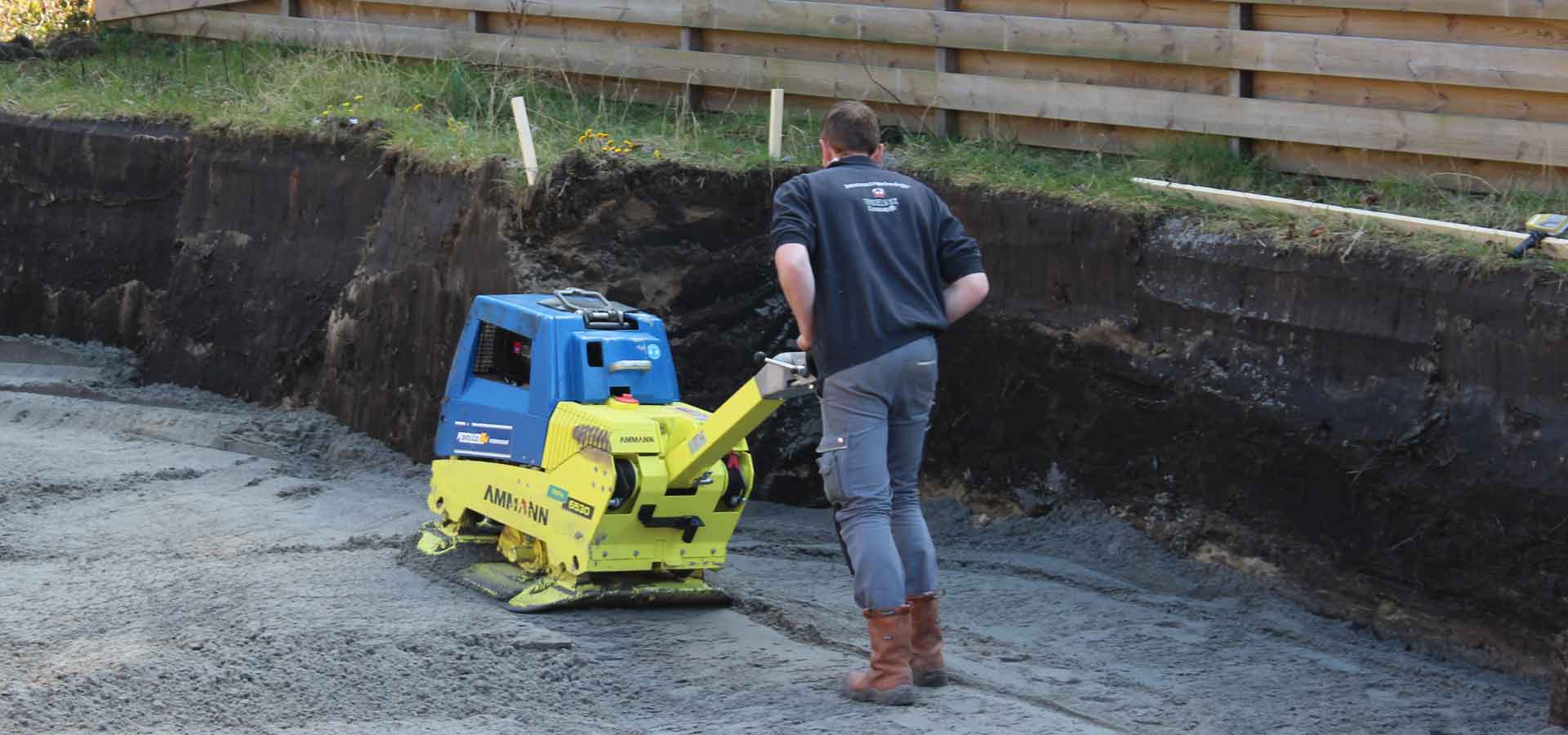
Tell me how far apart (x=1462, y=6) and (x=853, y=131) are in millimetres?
3547

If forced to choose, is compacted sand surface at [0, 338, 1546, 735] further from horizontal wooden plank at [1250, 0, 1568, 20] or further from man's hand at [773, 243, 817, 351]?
horizontal wooden plank at [1250, 0, 1568, 20]

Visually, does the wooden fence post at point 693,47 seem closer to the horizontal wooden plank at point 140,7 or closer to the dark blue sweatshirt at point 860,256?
the horizontal wooden plank at point 140,7

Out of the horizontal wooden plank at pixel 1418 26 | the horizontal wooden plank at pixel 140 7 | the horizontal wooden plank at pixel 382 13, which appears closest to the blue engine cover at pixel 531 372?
the horizontal wooden plank at pixel 1418 26

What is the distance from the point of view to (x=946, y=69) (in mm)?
9445

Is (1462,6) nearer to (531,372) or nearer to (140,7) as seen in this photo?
(531,372)

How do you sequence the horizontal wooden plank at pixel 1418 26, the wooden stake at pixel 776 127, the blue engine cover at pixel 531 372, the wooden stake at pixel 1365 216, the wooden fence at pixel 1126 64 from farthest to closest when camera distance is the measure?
the wooden stake at pixel 776 127 → the wooden fence at pixel 1126 64 → the horizontal wooden plank at pixel 1418 26 → the wooden stake at pixel 1365 216 → the blue engine cover at pixel 531 372

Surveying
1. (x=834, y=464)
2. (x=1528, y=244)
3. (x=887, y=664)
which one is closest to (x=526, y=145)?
(x=834, y=464)

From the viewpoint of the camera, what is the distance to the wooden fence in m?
7.59

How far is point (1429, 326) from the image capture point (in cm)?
662

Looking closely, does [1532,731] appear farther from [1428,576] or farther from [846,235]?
[846,235]

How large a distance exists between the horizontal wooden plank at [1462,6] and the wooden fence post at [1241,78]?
3.7 inches

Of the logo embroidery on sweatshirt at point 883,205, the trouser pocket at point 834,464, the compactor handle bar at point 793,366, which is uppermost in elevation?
the logo embroidery on sweatshirt at point 883,205

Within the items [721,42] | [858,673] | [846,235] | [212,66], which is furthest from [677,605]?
[212,66]

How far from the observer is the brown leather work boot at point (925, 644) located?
5.61 meters
